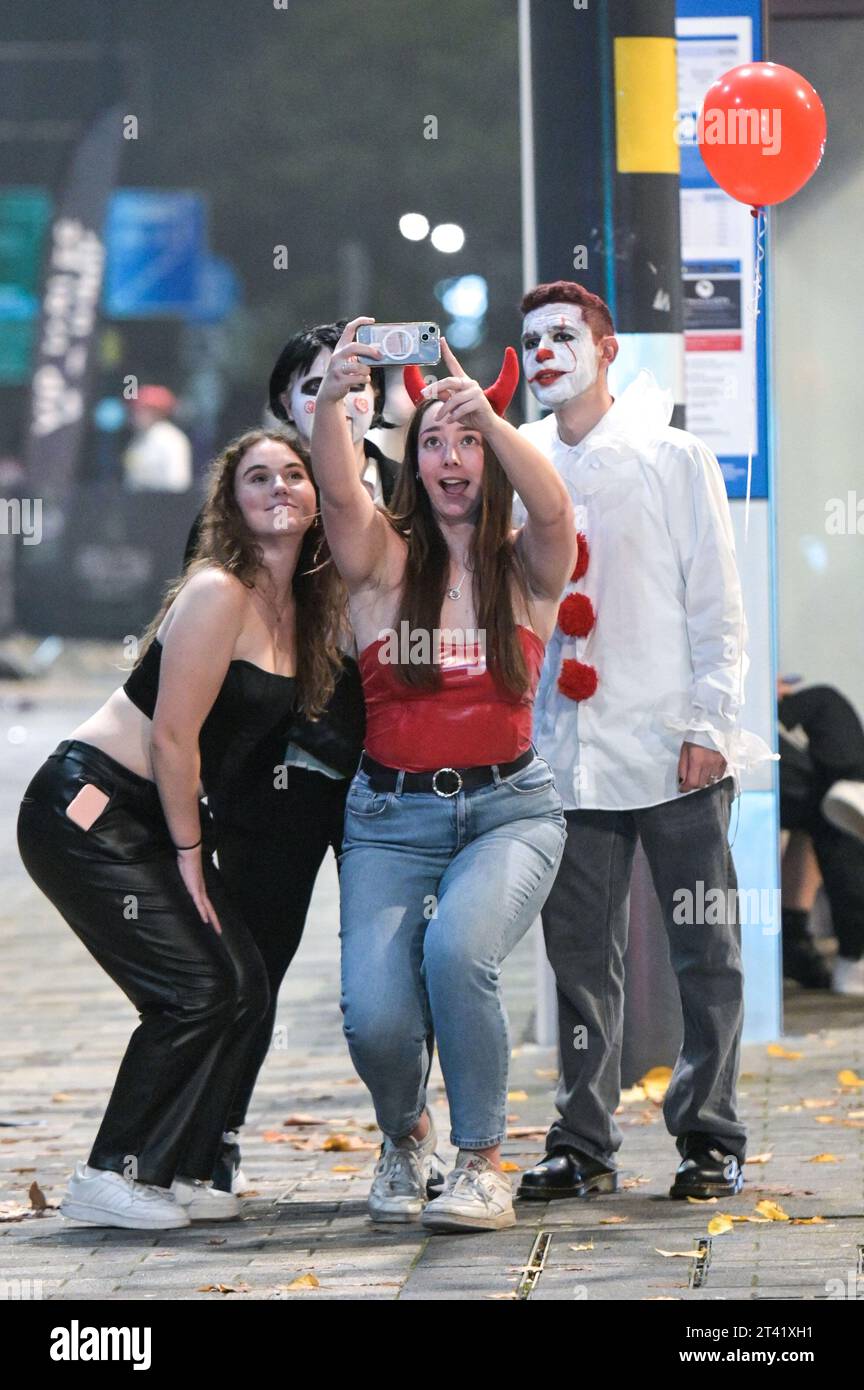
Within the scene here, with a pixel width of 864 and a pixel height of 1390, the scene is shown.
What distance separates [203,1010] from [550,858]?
840 mm

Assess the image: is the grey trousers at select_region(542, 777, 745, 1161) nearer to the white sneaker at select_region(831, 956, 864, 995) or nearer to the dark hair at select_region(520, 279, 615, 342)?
the dark hair at select_region(520, 279, 615, 342)

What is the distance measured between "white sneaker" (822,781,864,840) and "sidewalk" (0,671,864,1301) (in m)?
0.68

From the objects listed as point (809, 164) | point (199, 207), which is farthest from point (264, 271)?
point (809, 164)

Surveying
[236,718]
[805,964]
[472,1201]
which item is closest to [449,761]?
[236,718]

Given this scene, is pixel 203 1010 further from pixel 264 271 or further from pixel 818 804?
pixel 264 271

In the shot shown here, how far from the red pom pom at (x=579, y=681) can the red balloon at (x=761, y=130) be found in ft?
4.74

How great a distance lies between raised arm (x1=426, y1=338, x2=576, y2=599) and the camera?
484 centimetres

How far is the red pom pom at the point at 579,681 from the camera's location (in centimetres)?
543

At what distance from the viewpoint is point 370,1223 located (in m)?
5.16

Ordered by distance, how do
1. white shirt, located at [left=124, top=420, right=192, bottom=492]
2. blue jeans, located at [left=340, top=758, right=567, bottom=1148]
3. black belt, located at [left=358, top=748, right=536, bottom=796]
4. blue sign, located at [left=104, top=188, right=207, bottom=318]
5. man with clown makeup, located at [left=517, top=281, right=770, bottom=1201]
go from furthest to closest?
blue sign, located at [left=104, top=188, right=207, bottom=318]
white shirt, located at [left=124, top=420, right=192, bottom=492]
man with clown makeup, located at [left=517, top=281, right=770, bottom=1201]
black belt, located at [left=358, top=748, right=536, bottom=796]
blue jeans, located at [left=340, top=758, right=567, bottom=1148]

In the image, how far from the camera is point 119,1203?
5156mm

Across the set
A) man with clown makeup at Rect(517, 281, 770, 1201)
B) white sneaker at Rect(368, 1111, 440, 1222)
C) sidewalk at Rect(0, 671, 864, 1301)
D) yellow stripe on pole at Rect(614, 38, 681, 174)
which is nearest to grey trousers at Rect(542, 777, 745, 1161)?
man with clown makeup at Rect(517, 281, 770, 1201)

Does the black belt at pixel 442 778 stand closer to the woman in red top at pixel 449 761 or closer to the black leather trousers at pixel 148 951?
the woman in red top at pixel 449 761

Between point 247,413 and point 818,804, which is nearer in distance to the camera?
point 818,804
